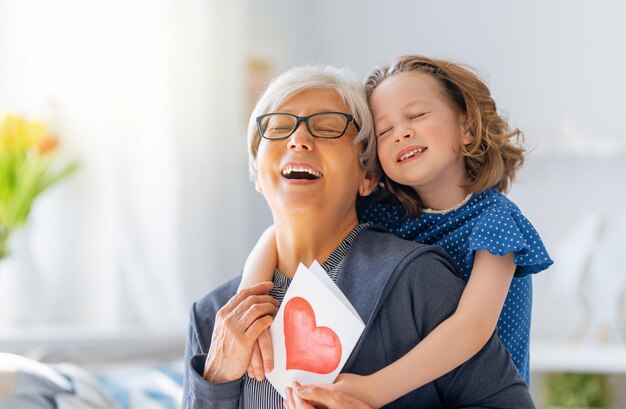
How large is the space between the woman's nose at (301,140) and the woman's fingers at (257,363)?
0.33 metres

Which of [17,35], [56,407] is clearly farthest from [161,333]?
[17,35]

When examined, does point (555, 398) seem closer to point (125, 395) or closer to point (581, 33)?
point (581, 33)

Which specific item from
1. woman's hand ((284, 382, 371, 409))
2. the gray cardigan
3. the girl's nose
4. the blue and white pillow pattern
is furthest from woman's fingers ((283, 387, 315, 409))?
the blue and white pillow pattern

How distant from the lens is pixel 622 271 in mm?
3395

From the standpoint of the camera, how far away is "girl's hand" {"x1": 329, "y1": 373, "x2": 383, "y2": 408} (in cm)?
124

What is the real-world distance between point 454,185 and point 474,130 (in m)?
0.10

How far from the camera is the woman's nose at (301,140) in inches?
55.9

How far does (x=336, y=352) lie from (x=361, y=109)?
46cm

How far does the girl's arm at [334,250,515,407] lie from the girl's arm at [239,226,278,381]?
0.13 m

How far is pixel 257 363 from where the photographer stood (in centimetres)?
131

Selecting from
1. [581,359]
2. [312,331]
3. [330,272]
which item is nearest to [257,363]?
[312,331]

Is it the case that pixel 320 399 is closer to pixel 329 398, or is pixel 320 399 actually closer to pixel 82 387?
pixel 329 398

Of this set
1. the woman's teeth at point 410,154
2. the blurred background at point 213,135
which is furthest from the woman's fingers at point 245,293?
the blurred background at point 213,135

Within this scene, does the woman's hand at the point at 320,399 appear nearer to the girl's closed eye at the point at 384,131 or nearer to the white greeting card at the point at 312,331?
the white greeting card at the point at 312,331
